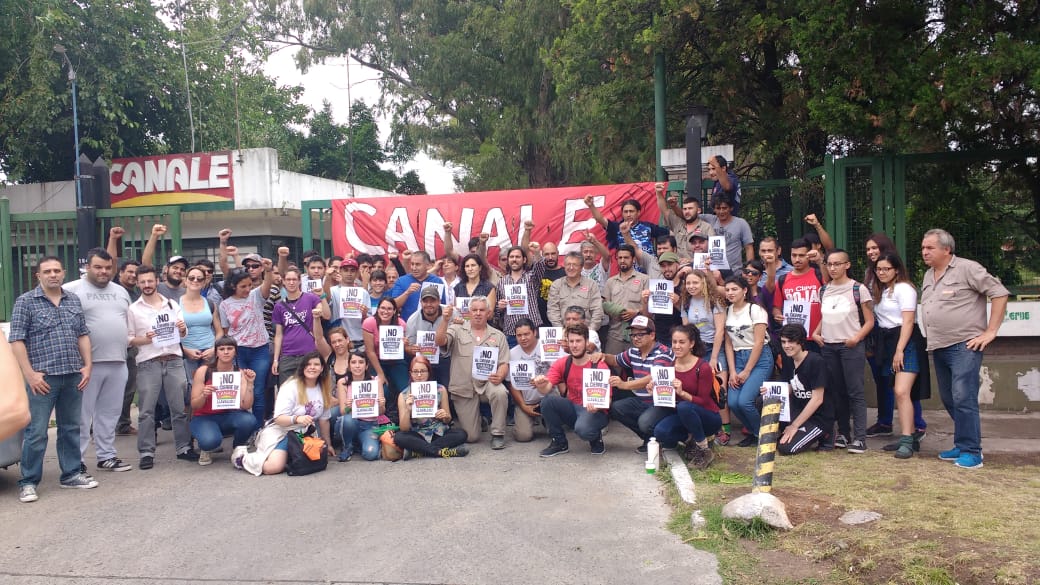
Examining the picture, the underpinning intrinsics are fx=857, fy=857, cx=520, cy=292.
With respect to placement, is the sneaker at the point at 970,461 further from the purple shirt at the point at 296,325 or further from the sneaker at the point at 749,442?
the purple shirt at the point at 296,325

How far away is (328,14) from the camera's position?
80.5 feet

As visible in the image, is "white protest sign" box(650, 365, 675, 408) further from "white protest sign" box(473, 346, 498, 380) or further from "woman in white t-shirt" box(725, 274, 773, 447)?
"white protest sign" box(473, 346, 498, 380)

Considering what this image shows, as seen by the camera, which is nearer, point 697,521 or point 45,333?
point 697,521

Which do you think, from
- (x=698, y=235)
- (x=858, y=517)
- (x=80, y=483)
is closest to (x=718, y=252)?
(x=698, y=235)

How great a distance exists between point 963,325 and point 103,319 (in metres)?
7.39

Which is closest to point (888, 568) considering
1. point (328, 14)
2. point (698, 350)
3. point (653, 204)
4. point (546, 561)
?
point (546, 561)

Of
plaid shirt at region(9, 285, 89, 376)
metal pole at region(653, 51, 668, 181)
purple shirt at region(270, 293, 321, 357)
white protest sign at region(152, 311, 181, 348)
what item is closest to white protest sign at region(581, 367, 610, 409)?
purple shirt at region(270, 293, 321, 357)

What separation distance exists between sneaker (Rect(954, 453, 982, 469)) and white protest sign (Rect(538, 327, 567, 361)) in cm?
353

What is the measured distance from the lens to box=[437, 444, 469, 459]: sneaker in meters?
7.91

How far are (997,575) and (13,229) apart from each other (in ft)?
40.0

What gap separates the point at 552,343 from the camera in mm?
8344

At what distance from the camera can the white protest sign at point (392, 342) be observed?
852 centimetres

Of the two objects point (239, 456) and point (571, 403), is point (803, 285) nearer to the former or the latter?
point (571, 403)

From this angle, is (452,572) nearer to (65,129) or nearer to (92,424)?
(92,424)
